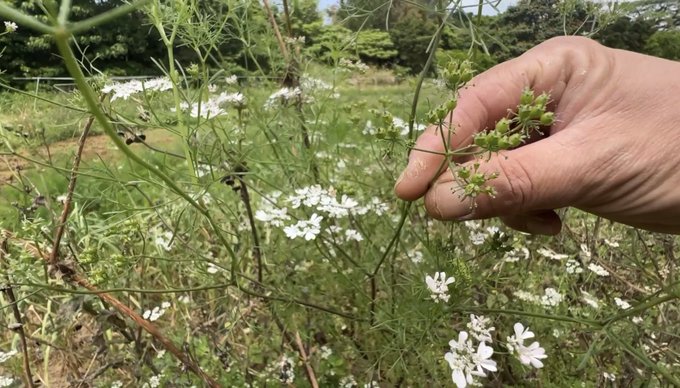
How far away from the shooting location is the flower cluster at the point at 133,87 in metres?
1.13

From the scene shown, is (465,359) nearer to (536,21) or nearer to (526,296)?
(526,296)

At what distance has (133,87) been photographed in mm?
1189

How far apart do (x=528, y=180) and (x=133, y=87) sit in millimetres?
843

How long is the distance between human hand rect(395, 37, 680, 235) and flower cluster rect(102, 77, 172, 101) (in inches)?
22.9

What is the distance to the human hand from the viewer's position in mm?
965

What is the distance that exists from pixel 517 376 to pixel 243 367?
2.50 feet

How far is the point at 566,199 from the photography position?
1015 millimetres

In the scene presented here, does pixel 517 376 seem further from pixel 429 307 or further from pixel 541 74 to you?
pixel 541 74

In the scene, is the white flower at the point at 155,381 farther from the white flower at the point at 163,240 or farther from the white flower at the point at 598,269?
the white flower at the point at 598,269

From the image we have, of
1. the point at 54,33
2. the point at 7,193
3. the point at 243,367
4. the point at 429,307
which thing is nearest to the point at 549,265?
the point at 429,307

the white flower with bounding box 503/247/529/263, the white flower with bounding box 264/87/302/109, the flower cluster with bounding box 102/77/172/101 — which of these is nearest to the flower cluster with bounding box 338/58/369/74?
the white flower with bounding box 264/87/302/109

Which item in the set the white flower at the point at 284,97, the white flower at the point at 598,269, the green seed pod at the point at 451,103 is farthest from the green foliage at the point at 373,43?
the white flower at the point at 598,269

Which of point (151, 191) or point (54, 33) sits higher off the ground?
point (54, 33)

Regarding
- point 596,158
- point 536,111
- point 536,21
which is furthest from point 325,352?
point 536,21
